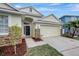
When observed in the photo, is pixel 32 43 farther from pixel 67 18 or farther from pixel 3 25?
pixel 67 18

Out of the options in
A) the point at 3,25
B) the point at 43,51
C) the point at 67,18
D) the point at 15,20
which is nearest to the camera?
the point at 43,51

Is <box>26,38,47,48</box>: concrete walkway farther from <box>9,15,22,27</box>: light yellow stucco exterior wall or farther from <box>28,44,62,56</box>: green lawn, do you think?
<box>9,15,22,27</box>: light yellow stucco exterior wall

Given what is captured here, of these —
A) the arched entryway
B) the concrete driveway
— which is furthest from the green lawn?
the arched entryway

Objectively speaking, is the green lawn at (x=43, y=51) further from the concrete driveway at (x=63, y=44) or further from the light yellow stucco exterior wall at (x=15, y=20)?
the light yellow stucco exterior wall at (x=15, y=20)

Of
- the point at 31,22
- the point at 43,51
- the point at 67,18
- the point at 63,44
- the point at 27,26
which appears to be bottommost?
the point at 43,51

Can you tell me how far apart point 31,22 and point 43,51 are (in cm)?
160

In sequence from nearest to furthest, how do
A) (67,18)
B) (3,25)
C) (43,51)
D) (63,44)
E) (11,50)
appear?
(11,50)
(43,51)
(67,18)
(63,44)
(3,25)

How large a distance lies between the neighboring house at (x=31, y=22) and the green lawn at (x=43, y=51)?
0.65 metres

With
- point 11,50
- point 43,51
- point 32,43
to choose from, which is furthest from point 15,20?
point 43,51

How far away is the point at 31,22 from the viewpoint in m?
9.01

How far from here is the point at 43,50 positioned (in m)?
8.54

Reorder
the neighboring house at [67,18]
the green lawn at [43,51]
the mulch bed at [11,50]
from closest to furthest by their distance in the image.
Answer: the mulch bed at [11,50]
the green lawn at [43,51]
the neighboring house at [67,18]

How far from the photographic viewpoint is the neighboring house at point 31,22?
29.0 feet

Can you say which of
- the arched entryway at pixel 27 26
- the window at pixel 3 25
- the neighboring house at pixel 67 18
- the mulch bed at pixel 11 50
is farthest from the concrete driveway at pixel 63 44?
the window at pixel 3 25
